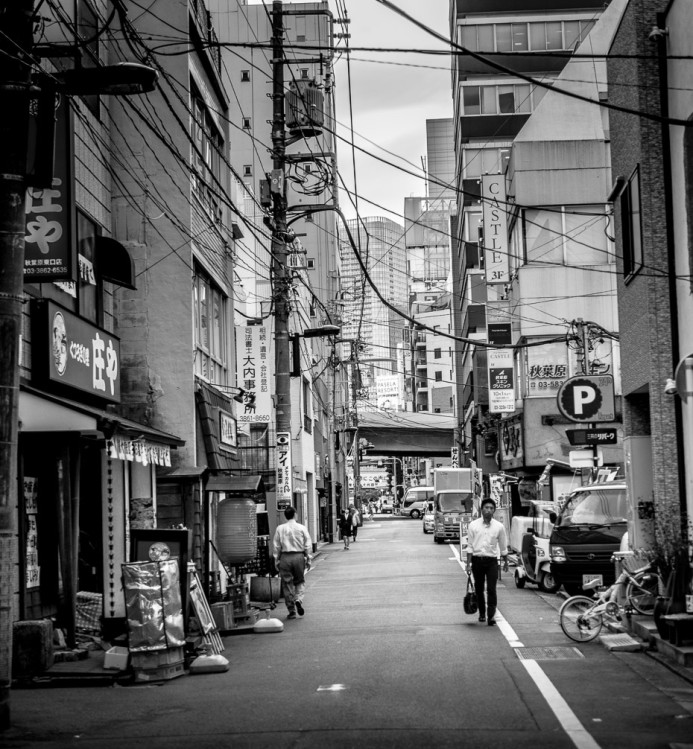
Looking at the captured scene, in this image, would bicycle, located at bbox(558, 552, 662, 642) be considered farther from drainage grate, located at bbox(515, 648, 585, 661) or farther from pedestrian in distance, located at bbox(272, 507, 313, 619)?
pedestrian in distance, located at bbox(272, 507, 313, 619)

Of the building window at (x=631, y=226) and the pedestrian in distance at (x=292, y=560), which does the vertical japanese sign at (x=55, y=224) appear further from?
the building window at (x=631, y=226)

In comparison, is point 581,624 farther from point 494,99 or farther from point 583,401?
point 494,99

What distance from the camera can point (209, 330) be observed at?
25.1 metres

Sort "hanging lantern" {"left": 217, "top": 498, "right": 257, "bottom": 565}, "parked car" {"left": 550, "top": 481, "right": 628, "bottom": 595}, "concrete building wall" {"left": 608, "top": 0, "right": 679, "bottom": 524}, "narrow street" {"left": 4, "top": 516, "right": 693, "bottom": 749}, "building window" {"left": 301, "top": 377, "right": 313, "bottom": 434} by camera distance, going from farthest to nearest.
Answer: "building window" {"left": 301, "top": 377, "right": 313, "bottom": 434} → "parked car" {"left": 550, "top": 481, "right": 628, "bottom": 595} → "hanging lantern" {"left": 217, "top": 498, "right": 257, "bottom": 565} → "concrete building wall" {"left": 608, "top": 0, "right": 679, "bottom": 524} → "narrow street" {"left": 4, "top": 516, "right": 693, "bottom": 749}

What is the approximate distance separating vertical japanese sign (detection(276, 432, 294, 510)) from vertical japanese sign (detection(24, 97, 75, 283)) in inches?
442

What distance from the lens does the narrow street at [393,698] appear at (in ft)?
28.7

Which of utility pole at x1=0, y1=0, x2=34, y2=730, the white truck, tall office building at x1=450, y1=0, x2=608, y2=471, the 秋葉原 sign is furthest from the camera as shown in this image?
tall office building at x1=450, y1=0, x2=608, y2=471

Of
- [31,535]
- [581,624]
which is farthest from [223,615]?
[581,624]

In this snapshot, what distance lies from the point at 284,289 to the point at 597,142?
24893mm

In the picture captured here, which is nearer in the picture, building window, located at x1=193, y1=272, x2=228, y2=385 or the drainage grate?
the drainage grate

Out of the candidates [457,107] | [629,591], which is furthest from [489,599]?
[457,107]

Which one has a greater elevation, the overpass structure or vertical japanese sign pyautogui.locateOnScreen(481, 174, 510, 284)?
vertical japanese sign pyautogui.locateOnScreen(481, 174, 510, 284)

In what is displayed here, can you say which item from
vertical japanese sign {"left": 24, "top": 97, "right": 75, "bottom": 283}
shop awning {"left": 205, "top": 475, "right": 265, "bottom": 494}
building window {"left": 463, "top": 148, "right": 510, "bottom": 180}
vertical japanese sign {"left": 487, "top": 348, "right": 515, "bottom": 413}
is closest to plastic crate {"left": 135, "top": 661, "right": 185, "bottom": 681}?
vertical japanese sign {"left": 24, "top": 97, "right": 75, "bottom": 283}

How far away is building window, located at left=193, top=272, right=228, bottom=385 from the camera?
76.7ft
